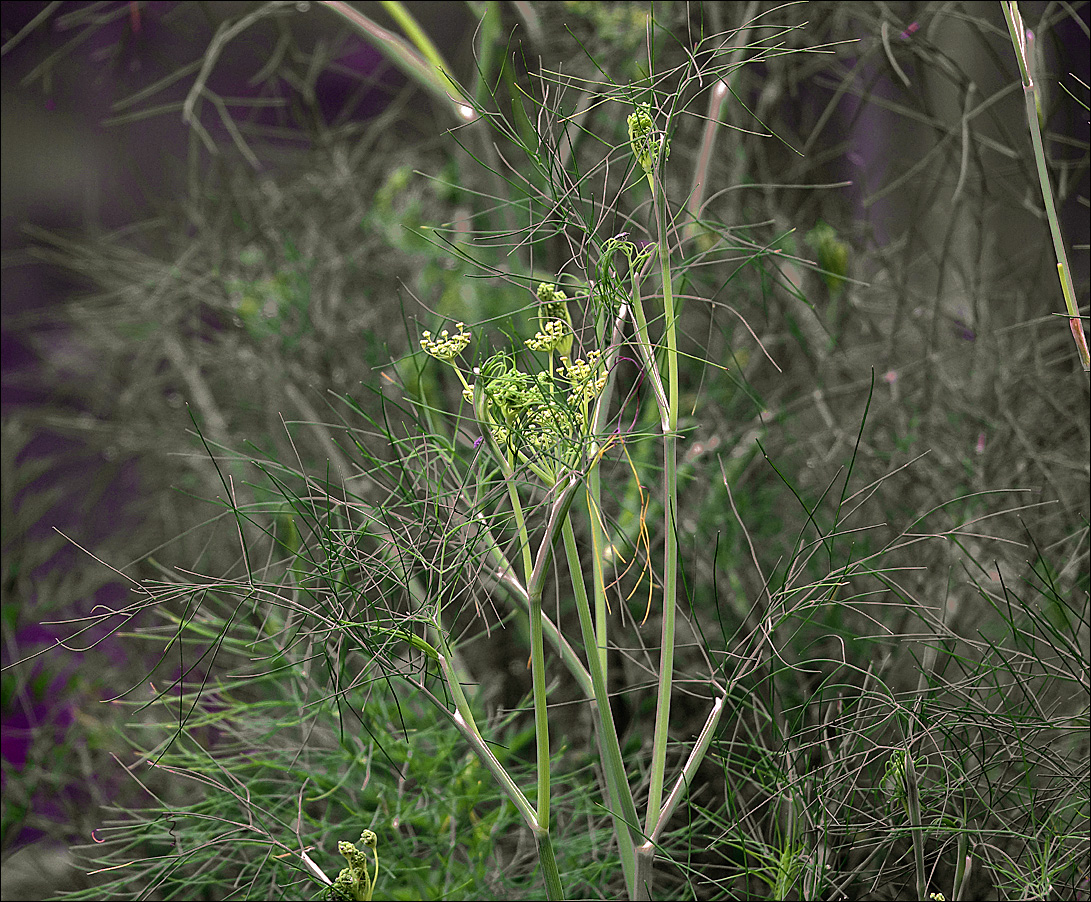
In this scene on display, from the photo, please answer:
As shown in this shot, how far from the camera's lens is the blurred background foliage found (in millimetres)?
390

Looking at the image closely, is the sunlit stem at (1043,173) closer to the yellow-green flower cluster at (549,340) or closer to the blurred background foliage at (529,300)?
the blurred background foliage at (529,300)

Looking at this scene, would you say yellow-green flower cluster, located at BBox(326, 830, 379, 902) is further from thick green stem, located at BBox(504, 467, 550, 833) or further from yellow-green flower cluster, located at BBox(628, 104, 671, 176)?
yellow-green flower cluster, located at BBox(628, 104, 671, 176)

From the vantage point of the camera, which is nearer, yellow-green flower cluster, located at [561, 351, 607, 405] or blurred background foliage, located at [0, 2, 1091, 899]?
yellow-green flower cluster, located at [561, 351, 607, 405]

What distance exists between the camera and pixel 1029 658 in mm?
274

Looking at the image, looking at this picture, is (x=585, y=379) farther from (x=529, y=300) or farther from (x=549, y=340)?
(x=529, y=300)

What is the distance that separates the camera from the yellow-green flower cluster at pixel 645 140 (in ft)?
0.72

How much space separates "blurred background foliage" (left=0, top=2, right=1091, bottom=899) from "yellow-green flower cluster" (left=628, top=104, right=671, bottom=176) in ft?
0.06

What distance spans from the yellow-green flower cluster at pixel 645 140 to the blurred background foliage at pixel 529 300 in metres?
0.02

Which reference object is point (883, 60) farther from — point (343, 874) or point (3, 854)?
point (3, 854)

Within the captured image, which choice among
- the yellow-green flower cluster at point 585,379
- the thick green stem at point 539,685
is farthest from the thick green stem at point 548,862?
the yellow-green flower cluster at point 585,379

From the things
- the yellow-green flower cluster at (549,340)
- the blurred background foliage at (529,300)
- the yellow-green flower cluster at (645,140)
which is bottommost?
the blurred background foliage at (529,300)

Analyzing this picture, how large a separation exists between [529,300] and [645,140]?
33 centimetres

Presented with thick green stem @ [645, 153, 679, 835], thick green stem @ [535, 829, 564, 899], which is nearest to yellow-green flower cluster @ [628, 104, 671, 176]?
thick green stem @ [645, 153, 679, 835]

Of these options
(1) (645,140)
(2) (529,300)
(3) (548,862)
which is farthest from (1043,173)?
(2) (529,300)
